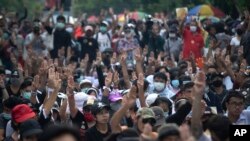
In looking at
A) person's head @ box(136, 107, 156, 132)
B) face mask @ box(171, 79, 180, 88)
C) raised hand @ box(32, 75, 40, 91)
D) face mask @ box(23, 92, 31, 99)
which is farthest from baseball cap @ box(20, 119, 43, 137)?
face mask @ box(171, 79, 180, 88)

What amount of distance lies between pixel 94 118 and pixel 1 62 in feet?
37.1

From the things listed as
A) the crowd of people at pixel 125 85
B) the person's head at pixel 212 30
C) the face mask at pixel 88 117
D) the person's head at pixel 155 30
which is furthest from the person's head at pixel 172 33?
the face mask at pixel 88 117

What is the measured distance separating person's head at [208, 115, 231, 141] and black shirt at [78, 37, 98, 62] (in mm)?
14915

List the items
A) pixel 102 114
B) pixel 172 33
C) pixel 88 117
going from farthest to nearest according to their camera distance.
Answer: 1. pixel 172 33
2. pixel 88 117
3. pixel 102 114

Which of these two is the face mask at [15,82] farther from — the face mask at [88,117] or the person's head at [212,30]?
the person's head at [212,30]

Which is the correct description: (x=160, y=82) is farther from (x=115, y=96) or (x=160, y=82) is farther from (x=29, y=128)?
(x=29, y=128)

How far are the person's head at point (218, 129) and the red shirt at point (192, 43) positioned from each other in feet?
42.7

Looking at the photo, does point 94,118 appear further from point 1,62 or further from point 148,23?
point 148,23

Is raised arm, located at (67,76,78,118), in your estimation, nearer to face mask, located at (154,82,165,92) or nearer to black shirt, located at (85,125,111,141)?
black shirt, located at (85,125,111,141)

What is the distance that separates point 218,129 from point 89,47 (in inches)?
603

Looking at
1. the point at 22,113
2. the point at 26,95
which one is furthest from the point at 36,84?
the point at 22,113

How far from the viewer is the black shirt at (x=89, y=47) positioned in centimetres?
2491

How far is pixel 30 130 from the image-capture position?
33.8 ft

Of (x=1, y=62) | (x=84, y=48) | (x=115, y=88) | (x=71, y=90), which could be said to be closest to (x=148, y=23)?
(x=84, y=48)
